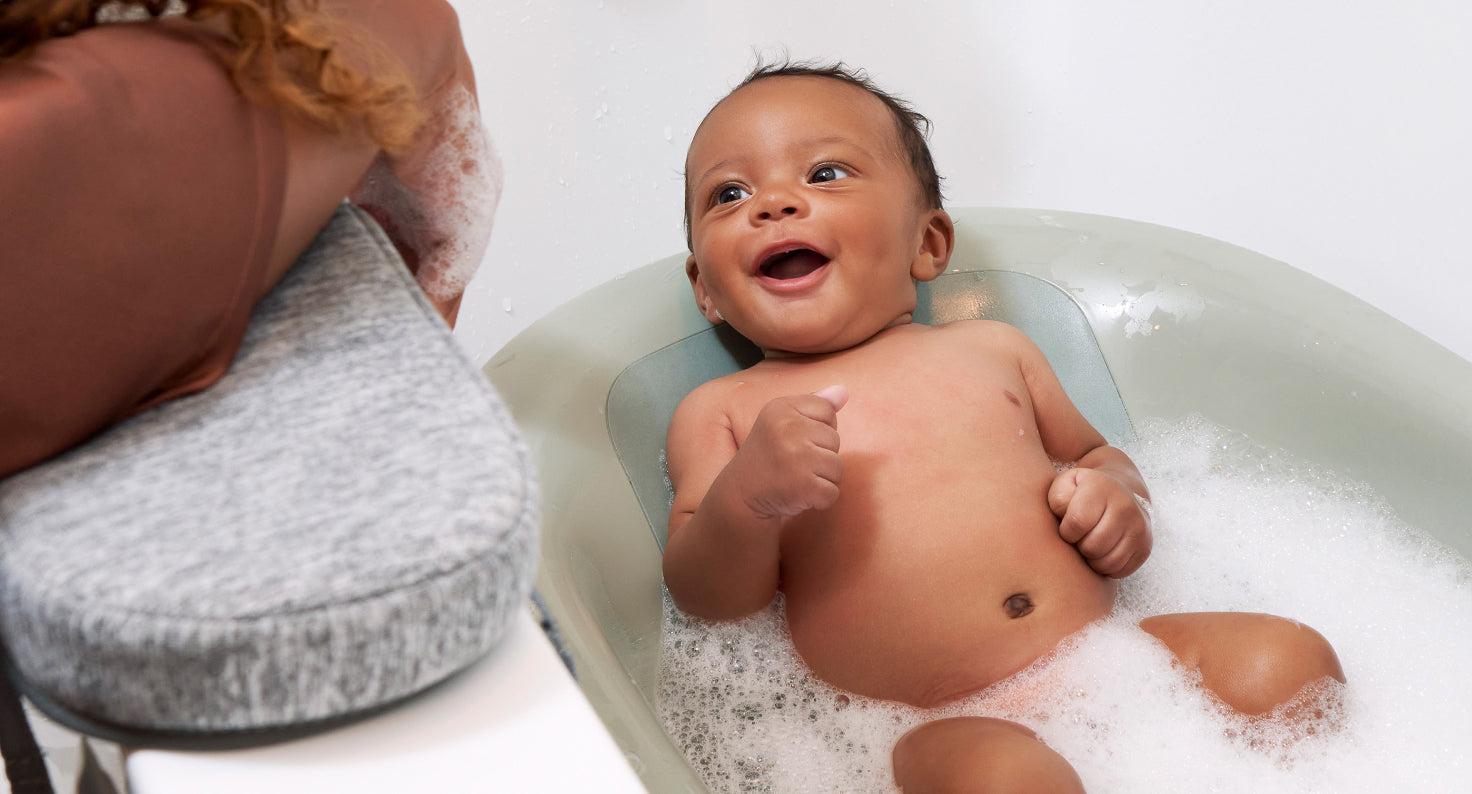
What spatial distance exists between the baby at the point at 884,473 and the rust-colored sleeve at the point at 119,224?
0.43 meters

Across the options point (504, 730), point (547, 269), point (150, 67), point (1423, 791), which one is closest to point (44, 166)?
point (150, 67)

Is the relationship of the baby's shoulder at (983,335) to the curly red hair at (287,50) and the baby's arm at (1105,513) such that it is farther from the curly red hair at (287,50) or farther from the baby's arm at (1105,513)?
the curly red hair at (287,50)

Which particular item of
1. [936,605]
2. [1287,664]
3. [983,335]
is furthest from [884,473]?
[1287,664]

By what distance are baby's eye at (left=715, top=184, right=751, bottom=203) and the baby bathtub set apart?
0.46ft

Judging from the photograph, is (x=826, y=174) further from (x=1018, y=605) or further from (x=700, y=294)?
(x=1018, y=605)

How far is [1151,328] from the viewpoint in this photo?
1150 mm

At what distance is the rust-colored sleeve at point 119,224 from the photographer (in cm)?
36

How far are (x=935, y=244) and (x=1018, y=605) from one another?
417 mm

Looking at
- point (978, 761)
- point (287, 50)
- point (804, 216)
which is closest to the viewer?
point (287, 50)

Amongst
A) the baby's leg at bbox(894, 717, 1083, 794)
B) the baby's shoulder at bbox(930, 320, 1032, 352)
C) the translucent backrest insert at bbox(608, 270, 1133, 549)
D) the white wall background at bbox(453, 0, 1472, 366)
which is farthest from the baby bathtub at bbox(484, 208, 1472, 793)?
the white wall background at bbox(453, 0, 1472, 366)

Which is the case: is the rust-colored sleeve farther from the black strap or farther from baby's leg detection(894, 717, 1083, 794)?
baby's leg detection(894, 717, 1083, 794)

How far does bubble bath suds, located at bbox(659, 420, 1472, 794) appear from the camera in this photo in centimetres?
82

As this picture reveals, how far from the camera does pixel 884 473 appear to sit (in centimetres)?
91

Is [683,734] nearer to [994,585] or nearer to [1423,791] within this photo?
[994,585]
